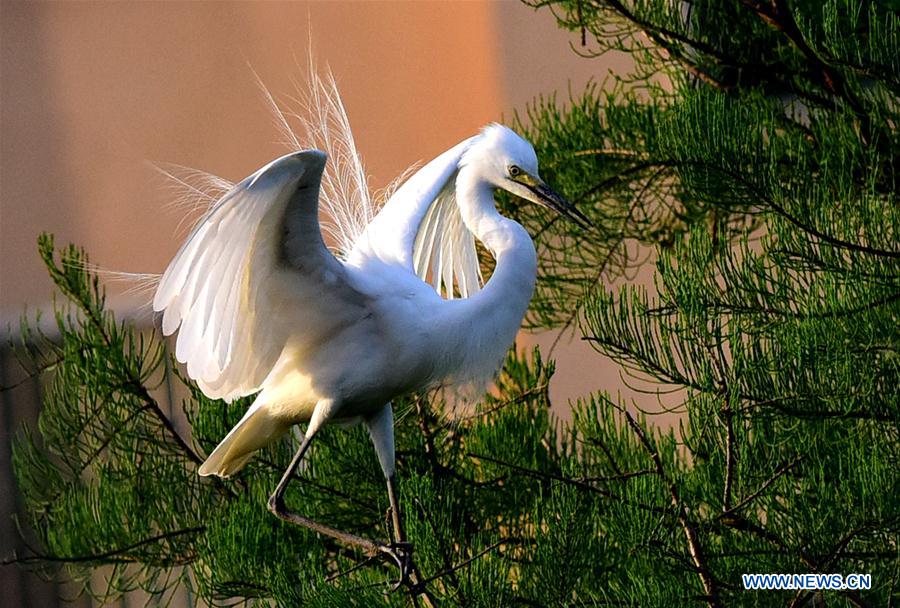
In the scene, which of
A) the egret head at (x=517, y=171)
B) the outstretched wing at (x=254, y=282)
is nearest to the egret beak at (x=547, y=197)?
the egret head at (x=517, y=171)

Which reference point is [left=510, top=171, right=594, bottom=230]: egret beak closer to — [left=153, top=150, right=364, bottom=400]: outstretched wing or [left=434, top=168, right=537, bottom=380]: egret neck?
[left=434, top=168, right=537, bottom=380]: egret neck

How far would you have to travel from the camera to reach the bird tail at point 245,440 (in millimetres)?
1604

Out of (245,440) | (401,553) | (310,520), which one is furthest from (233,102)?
(401,553)

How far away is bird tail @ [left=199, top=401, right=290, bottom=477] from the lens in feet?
5.26

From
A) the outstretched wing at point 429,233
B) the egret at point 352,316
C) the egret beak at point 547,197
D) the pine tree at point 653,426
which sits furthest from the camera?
the outstretched wing at point 429,233

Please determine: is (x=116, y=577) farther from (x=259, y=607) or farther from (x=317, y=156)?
(x=317, y=156)

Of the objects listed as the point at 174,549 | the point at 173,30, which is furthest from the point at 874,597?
the point at 173,30

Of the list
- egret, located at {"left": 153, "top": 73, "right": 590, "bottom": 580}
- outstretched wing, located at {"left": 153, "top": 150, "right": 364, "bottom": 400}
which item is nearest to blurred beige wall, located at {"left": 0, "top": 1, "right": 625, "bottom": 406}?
egret, located at {"left": 153, "top": 73, "right": 590, "bottom": 580}

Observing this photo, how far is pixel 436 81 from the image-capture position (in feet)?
9.04

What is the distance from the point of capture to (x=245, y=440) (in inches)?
63.8

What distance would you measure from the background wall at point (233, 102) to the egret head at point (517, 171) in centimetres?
114

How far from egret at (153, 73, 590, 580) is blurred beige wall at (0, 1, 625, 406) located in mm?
1073

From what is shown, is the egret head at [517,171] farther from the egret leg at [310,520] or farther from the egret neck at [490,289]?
the egret leg at [310,520]

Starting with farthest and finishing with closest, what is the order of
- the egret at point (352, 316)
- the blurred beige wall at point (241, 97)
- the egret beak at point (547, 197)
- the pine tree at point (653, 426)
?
the blurred beige wall at point (241, 97), the egret beak at point (547, 197), the egret at point (352, 316), the pine tree at point (653, 426)
